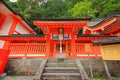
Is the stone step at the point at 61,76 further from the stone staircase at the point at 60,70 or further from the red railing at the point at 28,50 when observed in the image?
the red railing at the point at 28,50

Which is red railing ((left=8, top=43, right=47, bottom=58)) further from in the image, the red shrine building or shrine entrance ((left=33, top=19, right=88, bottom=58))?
shrine entrance ((left=33, top=19, right=88, bottom=58))

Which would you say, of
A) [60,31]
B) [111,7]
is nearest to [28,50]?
[60,31]

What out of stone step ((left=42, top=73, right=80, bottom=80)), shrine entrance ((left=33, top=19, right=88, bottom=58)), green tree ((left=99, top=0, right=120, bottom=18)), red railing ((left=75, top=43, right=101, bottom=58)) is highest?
green tree ((left=99, top=0, right=120, bottom=18))

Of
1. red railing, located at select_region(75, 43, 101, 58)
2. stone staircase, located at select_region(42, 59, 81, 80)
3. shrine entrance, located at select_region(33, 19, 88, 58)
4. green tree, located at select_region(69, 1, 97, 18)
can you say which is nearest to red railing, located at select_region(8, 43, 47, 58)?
shrine entrance, located at select_region(33, 19, 88, 58)

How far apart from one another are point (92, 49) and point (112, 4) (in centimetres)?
2176

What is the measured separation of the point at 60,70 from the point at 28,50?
418 centimetres

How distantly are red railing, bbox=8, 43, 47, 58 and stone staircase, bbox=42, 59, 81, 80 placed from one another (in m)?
1.67

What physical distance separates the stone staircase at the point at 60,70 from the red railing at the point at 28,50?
1.67 m

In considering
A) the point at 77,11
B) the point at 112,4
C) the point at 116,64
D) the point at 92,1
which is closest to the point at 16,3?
the point at 77,11

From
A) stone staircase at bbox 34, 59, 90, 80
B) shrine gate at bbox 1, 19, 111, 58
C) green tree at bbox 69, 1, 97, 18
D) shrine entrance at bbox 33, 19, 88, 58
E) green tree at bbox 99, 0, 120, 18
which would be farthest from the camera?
green tree at bbox 69, 1, 97, 18

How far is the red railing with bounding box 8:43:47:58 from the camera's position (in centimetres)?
1112

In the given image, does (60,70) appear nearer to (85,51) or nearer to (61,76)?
(61,76)

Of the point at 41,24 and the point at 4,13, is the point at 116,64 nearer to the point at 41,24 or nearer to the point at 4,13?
the point at 41,24

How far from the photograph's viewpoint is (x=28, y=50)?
A: 37.1 feet
